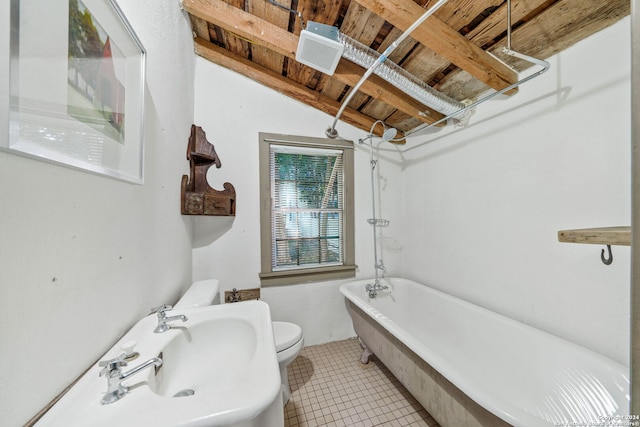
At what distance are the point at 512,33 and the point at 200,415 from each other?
6.78 ft

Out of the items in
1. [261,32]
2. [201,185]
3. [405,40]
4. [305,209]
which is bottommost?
[305,209]

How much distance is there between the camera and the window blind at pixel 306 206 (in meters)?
2.06

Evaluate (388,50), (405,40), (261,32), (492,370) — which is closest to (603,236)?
(492,370)

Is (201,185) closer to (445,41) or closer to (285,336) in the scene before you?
(285,336)

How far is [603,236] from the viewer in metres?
0.74

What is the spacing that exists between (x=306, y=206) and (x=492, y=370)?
175cm

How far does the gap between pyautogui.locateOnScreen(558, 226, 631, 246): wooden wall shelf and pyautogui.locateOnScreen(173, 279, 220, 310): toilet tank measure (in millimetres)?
1652

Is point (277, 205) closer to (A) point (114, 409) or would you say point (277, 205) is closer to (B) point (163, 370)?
(B) point (163, 370)

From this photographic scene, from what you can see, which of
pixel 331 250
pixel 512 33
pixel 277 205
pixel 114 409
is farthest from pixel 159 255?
pixel 512 33

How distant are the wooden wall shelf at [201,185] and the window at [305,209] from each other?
338mm

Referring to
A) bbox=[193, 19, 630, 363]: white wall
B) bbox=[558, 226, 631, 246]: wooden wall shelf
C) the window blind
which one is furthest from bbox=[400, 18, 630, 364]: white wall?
the window blind

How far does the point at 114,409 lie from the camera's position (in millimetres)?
501

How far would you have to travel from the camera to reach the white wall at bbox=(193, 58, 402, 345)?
1.84 meters

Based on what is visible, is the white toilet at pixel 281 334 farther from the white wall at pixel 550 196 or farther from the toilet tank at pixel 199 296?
the white wall at pixel 550 196
